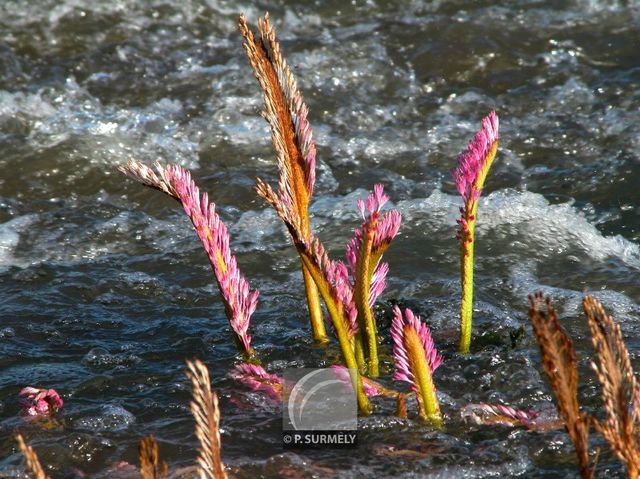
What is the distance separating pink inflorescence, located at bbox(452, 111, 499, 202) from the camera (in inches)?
113

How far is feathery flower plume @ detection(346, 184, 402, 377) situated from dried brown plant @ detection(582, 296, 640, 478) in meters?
0.81

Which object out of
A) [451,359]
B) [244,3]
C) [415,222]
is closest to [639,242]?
[415,222]

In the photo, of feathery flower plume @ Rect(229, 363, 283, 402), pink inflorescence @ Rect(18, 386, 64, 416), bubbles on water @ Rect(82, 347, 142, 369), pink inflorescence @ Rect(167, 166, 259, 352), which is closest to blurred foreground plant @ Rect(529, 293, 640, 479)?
pink inflorescence @ Rect(167, 166, 259, 352)

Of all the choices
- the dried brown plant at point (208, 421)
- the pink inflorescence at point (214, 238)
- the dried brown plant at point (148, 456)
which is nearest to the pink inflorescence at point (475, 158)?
the pink inflorescence at point (214, 238)

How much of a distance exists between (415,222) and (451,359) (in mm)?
1776

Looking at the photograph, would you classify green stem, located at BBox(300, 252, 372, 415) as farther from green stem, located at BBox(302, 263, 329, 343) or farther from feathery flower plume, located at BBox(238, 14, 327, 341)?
green stem, located at BBox(302, 263, 329, 343)

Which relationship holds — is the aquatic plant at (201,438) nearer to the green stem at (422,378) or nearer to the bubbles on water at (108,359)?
the green stem at (422,378)

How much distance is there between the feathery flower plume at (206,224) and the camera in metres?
2.86

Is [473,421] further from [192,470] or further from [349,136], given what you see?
[349,136]

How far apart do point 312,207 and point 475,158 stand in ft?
8.75

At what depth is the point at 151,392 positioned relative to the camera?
351 cm

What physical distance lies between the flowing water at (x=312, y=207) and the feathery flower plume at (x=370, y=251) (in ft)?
1.27

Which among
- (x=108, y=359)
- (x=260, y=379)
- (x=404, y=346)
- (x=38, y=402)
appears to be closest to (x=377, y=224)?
(x=404, y=346)

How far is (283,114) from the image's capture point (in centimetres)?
286
